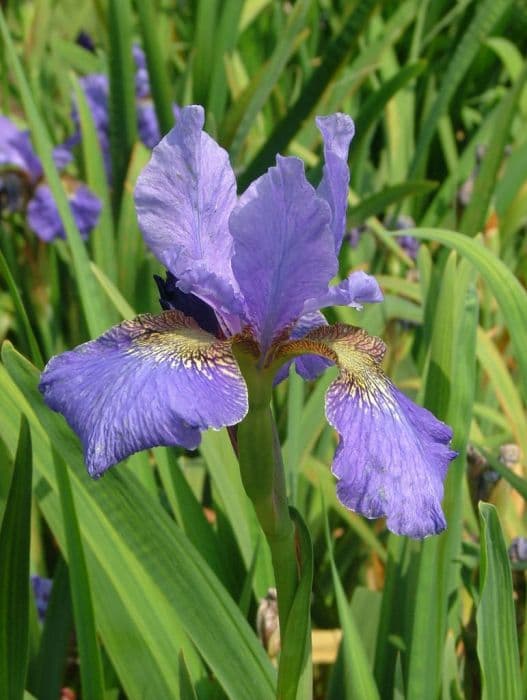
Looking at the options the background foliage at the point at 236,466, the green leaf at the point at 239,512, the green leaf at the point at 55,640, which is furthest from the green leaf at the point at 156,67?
the green leaf at the point at 55,640

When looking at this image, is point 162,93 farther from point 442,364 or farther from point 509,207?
point 442,364

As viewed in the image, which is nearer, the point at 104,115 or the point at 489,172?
the point at 489,172

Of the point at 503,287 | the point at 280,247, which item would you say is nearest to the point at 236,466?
the point at 503,287

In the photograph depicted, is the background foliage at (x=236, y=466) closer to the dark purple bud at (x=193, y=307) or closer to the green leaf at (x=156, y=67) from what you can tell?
the green leaf at (x=156, y=67)

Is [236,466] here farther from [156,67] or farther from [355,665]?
[156,67]

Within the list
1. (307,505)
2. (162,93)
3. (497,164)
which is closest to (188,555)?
(307,505)
